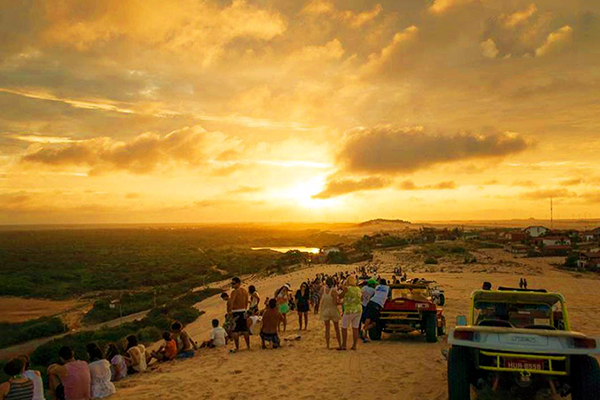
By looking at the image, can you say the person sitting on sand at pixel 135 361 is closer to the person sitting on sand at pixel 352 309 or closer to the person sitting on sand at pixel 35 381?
the person sitting on sand at pixel 35 381

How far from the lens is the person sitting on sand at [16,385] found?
7191 mm

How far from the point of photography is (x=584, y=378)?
19.4ft

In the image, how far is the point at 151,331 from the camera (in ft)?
81.1

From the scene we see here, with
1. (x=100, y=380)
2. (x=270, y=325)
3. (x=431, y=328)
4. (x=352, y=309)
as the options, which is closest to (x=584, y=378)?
(x=352, y=309)

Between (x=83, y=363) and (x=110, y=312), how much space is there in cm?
3144

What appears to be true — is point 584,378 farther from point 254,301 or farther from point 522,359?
point 254,301

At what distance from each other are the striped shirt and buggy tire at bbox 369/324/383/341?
8.03 m

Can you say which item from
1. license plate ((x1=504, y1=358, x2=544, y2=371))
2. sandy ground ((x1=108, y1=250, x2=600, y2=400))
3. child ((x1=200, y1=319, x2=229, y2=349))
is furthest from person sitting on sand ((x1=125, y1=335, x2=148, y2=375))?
license plate ((x1=504, y1=358, x2=544, y2=371))

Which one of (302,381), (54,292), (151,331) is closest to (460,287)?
(151,331)

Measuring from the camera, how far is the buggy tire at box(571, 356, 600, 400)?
231 inches

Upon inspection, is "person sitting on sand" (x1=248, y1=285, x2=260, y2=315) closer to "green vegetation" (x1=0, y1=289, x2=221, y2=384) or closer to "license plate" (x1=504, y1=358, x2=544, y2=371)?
"green vegetation" (x1=0, y1=289, x2=221, y2=384)

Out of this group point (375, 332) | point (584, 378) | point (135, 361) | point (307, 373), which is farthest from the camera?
point (375, 332)

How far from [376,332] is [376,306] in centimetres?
78

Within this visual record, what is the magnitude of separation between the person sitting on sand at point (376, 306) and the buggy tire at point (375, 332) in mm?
124
